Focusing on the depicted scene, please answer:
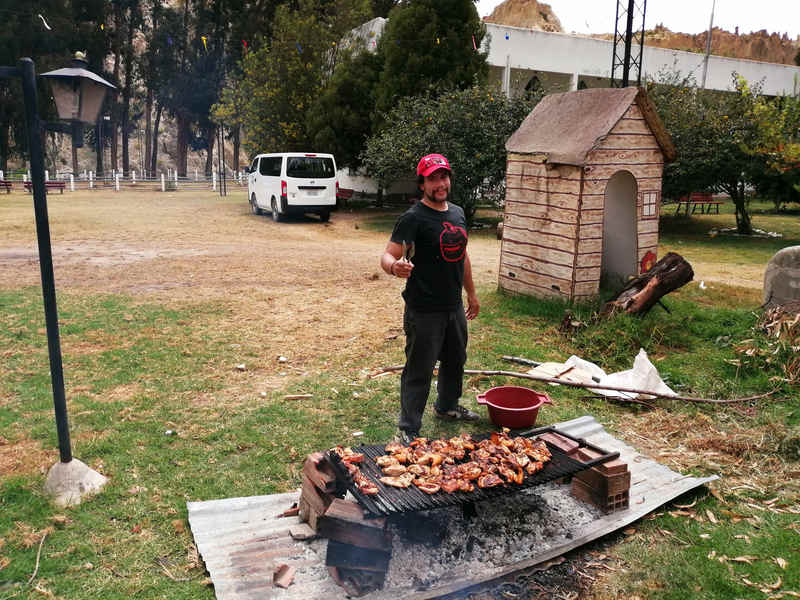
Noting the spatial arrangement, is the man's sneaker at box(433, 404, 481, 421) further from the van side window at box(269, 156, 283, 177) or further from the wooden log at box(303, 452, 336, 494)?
the van side window at box(269, 156, 283, 177)

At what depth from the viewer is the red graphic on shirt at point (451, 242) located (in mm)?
4414

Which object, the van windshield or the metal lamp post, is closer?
the metal lamp post

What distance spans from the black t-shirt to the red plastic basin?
0.94m

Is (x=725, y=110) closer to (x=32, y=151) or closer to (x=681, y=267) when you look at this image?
(x=681, y=267)

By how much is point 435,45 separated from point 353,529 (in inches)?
737

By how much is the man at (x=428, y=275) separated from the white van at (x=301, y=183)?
Result: 1458 cm

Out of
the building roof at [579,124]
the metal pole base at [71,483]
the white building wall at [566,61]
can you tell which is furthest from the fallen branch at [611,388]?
the white building wall at [566,61]

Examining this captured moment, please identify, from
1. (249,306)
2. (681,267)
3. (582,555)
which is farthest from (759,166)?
(582,555)

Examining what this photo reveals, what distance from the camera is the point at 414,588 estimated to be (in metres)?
3.23

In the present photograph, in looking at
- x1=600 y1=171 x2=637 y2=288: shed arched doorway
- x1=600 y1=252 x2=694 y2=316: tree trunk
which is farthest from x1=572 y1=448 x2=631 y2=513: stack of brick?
x1=600 y1=171 x2=637 y2=288: shed arched doorway

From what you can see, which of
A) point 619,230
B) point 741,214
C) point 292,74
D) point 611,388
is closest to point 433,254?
point 611,388

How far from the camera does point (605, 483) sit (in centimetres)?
391

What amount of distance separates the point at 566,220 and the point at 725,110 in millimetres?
12208

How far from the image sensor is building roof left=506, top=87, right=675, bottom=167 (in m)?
7.92
